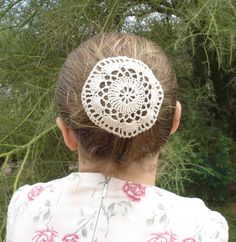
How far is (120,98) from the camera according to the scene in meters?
0.75

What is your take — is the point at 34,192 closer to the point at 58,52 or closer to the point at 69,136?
the point at 69,136

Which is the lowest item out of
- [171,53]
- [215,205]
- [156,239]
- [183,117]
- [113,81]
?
[215,205]

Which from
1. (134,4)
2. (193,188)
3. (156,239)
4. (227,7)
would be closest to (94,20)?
(134,4)

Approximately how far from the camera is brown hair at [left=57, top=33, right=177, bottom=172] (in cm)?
77

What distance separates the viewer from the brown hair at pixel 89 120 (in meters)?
0.77

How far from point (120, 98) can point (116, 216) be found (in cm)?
16

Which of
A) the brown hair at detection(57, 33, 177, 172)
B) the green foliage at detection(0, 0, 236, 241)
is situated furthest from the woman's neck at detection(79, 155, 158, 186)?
the green foliage at detection(0, 0, 236, 241)

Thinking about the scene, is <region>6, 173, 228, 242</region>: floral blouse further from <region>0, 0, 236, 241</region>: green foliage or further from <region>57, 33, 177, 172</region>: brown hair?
<region>0, 0, 236, 241</region>: green foliage

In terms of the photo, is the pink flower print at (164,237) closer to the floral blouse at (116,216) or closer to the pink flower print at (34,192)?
the floral blouse at (116,216)

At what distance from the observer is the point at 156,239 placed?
743 mm

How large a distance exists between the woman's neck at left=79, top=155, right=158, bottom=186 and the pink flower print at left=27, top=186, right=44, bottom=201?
0.09 m

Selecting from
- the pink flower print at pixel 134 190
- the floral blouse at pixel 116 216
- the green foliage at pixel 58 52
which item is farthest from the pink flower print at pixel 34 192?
the green foliage at pixel 58 52

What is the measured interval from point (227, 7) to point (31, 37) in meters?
1.03

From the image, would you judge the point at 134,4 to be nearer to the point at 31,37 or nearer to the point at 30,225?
the point at 31,37
